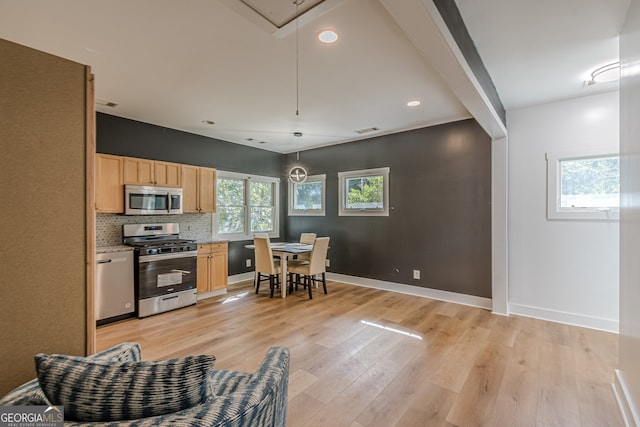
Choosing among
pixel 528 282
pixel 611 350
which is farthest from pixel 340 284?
pixel 611 350

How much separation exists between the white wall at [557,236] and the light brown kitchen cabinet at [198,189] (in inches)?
184

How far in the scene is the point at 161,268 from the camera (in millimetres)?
3918

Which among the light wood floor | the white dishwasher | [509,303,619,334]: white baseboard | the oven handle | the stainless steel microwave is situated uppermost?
the stainless steel microwave

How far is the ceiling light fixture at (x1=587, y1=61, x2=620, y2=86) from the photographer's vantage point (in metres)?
2.71

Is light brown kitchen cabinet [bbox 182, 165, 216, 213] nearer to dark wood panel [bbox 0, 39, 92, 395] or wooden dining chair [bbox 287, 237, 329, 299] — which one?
wooden dining chair [bbox 287, 237, 329, 299]

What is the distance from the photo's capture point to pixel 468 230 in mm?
4262

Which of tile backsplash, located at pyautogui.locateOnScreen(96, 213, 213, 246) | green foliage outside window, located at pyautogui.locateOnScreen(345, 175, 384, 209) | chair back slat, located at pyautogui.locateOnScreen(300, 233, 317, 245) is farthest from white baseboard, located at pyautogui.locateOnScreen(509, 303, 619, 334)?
tile backsplash, located at pyautogui.locateOnScreen(96, 213, 213, 246)

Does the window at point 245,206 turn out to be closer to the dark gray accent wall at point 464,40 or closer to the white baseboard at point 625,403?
the dark gray accent wall at point 464,40

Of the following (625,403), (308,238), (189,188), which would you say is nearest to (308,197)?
(308,238)

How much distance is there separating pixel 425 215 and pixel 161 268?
4099 mm

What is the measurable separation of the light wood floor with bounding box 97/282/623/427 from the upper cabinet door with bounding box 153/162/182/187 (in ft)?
6.32

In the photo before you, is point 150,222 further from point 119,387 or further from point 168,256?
point 119,387

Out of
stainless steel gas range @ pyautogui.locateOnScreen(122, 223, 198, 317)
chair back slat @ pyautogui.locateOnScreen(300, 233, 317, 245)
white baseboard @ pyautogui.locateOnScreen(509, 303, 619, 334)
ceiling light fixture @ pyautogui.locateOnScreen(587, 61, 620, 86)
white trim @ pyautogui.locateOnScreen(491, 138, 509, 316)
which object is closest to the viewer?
ceiling light fixture @ pyautogui.locateOnScreen(587, 61, 620, 86)

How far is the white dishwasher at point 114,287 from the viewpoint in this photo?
342cm
